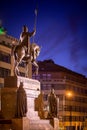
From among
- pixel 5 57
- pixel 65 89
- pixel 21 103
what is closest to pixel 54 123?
pixel 21 103

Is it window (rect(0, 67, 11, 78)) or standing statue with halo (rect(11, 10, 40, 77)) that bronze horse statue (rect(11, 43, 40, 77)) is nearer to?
standing statue with halo (rect(11, 10, 40, 77))

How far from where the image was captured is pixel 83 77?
121 meters

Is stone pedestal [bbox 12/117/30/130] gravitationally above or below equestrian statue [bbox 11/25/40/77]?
below

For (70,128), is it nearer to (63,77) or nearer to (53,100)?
(63,77)

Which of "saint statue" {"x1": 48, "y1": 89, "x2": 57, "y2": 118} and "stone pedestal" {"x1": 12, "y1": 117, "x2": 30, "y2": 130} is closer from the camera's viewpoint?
"stone pedestal" {"x1": 12, "y1": 117, "x2": 30, "y2": 130}

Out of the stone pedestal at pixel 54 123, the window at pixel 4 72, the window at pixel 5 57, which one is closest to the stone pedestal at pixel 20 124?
the stone pedestal at pixel 54 123

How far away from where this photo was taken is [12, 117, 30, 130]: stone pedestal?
28.8m

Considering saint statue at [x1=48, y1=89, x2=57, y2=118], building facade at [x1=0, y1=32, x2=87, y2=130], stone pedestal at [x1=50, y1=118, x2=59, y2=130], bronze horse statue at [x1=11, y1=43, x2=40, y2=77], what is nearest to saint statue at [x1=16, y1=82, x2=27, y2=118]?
bronze horse statue at [x1=11, y1=43, x2=40, y2=77]

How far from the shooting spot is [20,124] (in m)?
28.8

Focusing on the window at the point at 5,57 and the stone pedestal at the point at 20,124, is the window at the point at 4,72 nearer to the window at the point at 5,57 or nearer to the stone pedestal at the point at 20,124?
the window at the point at 5,57

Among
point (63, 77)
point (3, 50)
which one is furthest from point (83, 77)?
point (3, 50)

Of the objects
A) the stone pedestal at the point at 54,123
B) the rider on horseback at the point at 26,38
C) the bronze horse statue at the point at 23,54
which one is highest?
the rider on horseback at the point at 26,38

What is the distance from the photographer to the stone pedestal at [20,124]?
28.8m

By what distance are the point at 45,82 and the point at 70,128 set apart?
12422 millimetres
